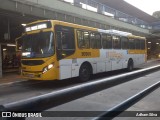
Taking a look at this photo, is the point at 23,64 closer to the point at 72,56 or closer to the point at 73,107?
the point at 72,56

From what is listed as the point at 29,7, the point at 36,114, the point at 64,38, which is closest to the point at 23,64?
the point at 64,38

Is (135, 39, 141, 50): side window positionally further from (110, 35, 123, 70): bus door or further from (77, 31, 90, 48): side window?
(77, 31, 90, 48): side window

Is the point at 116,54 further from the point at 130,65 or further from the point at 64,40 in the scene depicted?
the point at 64,40

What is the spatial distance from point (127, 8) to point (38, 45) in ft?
137

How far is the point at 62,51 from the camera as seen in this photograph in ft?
36.3

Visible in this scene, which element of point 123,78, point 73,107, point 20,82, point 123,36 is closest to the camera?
point 123,78

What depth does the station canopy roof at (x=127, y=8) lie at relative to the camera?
43166 millimetres

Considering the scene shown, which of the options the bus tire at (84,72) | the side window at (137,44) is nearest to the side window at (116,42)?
the side window at (137,44)

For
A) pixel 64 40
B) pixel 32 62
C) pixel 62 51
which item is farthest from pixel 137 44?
pixel 32 62

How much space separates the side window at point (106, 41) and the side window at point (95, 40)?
0.61 m

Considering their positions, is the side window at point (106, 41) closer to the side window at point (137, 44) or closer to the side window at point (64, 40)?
the side window at point (64, 40)

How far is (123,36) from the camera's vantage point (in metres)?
17.5

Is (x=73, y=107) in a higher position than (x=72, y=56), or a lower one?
lower

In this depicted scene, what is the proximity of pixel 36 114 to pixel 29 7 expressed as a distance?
1416 centimetres
